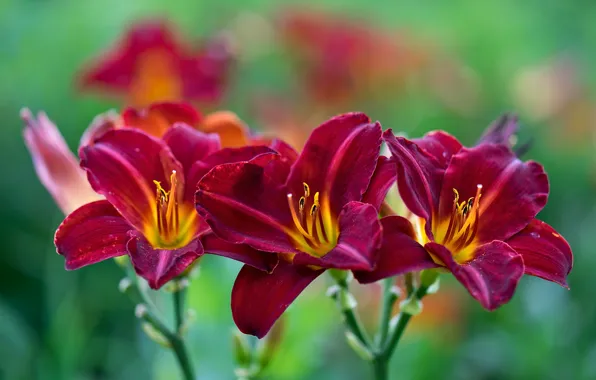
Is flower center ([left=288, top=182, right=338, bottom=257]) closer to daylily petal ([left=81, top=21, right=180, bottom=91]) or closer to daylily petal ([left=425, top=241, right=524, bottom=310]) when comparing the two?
daylily petal ([left=425, top=241, right=524, bottom=310])

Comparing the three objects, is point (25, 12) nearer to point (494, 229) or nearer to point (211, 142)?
point (211, 142)

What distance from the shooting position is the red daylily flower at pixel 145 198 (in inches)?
21.8

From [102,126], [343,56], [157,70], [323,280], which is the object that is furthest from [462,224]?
[343,56]

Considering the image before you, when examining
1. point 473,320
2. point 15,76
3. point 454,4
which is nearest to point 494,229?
point 473,320

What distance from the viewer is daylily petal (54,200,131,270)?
55 cm

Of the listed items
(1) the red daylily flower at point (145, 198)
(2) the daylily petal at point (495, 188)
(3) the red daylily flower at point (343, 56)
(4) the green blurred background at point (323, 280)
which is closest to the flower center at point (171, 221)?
(1) the red daylily flower at point (145, 198)

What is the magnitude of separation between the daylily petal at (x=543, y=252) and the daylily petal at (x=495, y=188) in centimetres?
1

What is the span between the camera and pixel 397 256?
0.52m

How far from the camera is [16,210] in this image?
1.44 metres

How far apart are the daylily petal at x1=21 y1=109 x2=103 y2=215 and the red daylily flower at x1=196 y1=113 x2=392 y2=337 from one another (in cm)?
21

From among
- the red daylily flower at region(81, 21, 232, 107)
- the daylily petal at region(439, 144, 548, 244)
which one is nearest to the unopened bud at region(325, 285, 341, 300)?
the daylily petal at region(439, 144, 548, 244)

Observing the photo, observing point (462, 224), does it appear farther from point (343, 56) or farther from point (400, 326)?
point (343, 56)

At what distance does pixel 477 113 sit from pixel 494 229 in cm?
111

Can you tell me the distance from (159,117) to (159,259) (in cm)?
22
